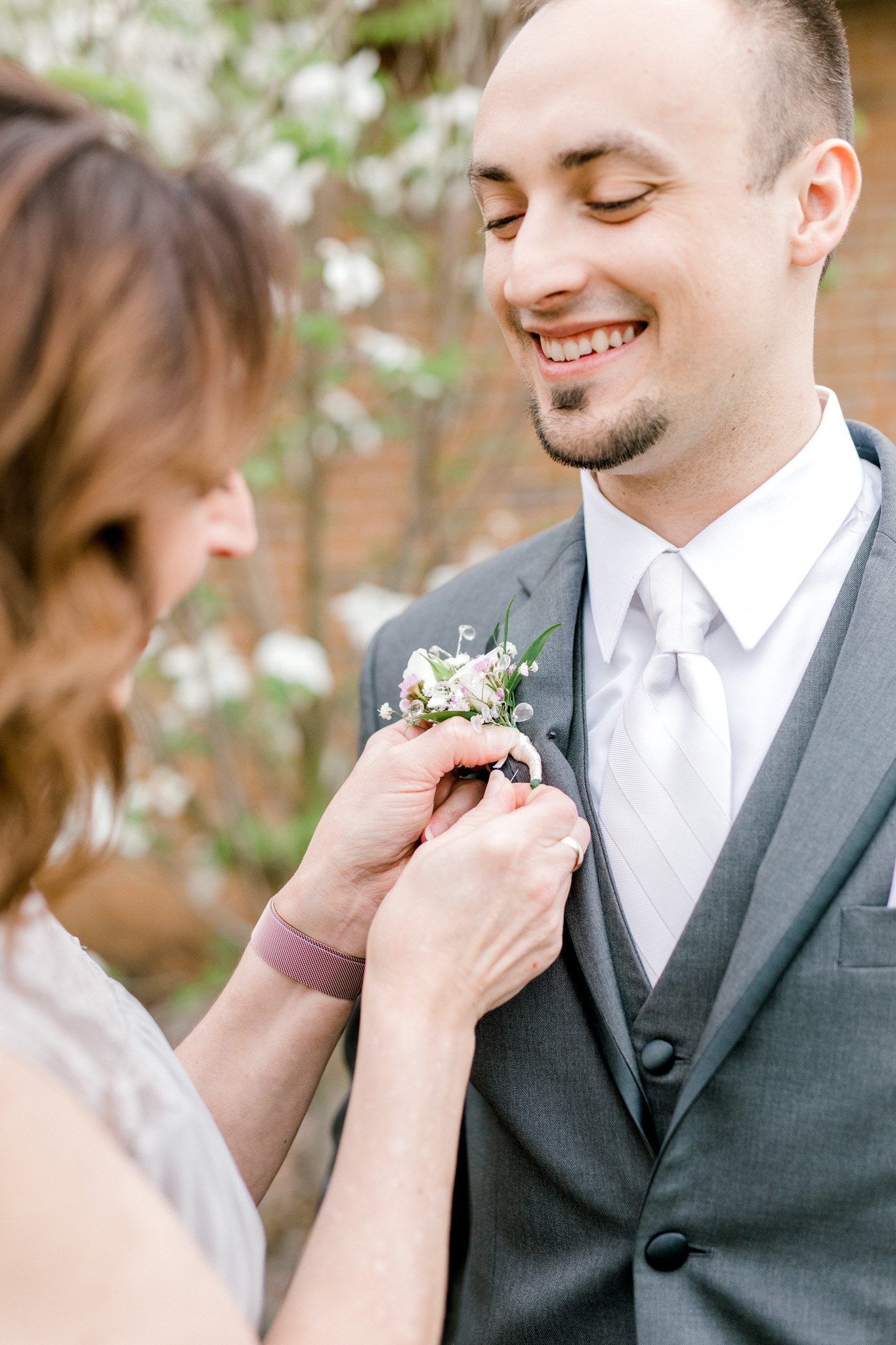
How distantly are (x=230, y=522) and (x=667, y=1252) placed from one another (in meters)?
1.08

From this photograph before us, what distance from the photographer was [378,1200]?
3.92ft

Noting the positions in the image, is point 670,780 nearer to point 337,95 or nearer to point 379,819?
point 379,819

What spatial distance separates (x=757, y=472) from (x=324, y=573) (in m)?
2.57

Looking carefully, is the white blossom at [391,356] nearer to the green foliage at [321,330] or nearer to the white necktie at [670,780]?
the green foliage at [321,330]

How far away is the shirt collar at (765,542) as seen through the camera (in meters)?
1.56

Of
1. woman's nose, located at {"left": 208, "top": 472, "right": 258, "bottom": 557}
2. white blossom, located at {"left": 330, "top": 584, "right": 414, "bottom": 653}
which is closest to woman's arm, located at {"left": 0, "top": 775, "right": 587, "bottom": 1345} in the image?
woman's nose, located at {"left": 208, "top": 472, "right": 258, "bottom": 557}

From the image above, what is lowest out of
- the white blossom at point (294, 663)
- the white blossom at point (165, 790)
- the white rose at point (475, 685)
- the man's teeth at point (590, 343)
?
the white blossom at point (165, 790)

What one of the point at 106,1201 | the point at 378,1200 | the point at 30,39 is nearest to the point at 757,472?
the point at 378,1200

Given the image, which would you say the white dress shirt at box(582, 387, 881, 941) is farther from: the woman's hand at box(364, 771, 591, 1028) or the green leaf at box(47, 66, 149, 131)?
the green leaf at box(47, 66, 149, 131)

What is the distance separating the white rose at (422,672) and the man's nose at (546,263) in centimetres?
54

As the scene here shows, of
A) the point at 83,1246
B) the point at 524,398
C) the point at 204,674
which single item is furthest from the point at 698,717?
the point at 524,398

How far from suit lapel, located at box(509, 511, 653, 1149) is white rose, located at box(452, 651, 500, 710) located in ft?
0.33

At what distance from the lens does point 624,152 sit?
144 centimetres

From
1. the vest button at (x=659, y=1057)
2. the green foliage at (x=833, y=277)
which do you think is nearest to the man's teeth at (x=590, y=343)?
the vest button at (x=659, y=1057)
